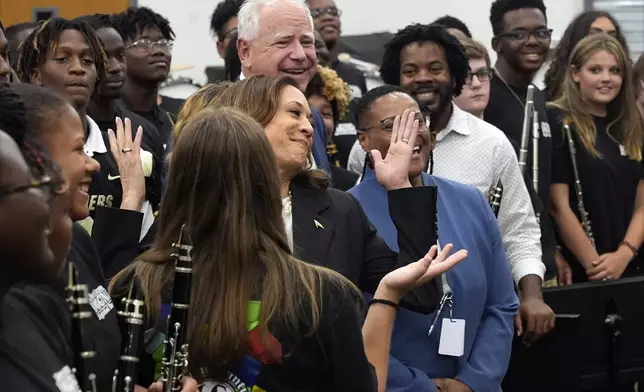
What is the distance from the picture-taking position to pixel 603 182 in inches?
287

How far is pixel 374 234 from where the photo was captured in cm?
447

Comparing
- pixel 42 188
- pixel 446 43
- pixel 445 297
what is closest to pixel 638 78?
pixel 446 43

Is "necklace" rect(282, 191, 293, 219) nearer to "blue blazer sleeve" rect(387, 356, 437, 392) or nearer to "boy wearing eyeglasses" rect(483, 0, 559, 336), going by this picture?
"blue blazer sleeve" rect(387, 356, 437, 392)

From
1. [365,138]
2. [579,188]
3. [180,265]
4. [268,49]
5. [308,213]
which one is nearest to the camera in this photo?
[180,265]

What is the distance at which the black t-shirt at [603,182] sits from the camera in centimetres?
728

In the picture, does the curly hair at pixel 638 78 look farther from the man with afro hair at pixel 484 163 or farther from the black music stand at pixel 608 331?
the man with afro hair at pixel 484 163

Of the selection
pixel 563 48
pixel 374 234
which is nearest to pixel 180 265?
pixel 374 234

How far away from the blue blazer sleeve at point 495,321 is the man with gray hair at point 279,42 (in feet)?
3.08

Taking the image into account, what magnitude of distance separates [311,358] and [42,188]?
1.17 m

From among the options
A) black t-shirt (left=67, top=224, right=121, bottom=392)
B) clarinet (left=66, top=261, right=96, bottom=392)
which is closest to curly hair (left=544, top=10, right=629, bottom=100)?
black t-shirt (left=67, top=224, right=121, bottom=392)

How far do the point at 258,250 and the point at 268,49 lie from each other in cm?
257

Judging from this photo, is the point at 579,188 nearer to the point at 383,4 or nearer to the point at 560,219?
the point at 560,219

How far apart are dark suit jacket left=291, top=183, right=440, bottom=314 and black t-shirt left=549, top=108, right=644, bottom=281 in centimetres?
281

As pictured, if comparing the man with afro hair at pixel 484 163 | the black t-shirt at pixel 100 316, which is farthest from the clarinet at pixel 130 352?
the man with afro hair at pixel 484 163
